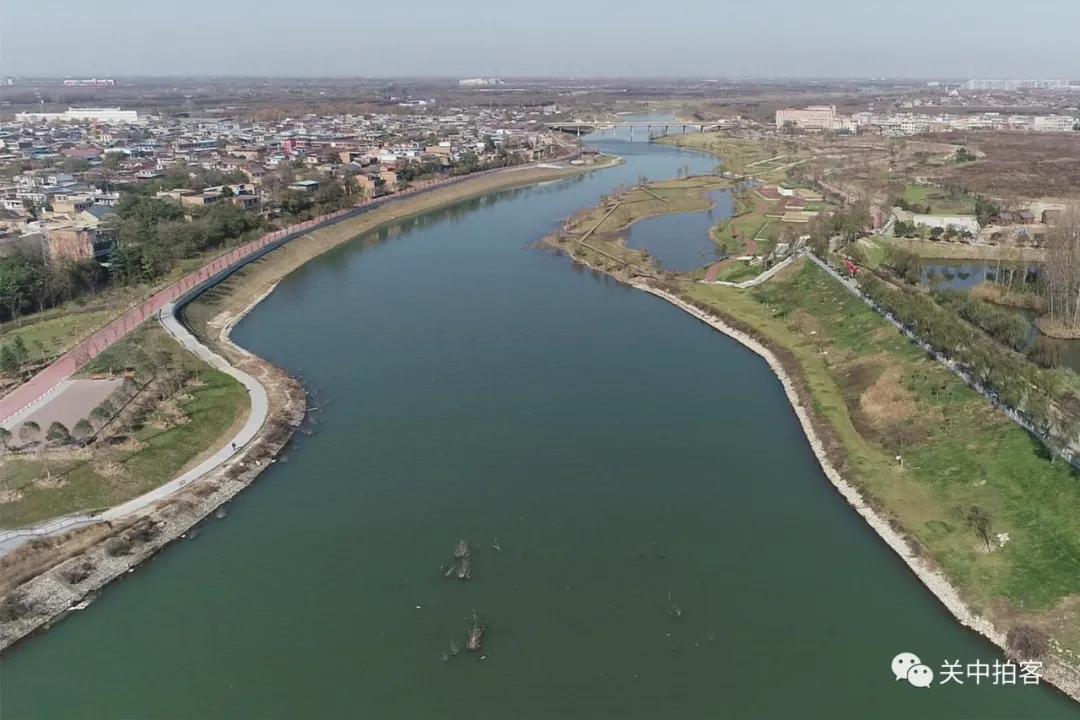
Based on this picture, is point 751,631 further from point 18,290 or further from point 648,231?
point 648,231

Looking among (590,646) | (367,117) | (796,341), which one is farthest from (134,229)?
(367,117)

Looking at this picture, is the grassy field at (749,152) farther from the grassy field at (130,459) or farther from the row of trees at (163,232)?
the grassy field at (130,459)

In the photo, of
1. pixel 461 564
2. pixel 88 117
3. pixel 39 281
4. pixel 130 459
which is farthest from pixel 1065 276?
pixel 88 117

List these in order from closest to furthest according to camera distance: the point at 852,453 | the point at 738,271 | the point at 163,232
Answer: the point at 852,453 < the point at 738,271 < the point at 163,232

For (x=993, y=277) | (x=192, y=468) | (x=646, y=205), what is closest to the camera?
(x=192, y=468)

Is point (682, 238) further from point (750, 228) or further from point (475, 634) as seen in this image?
point (475, 634)

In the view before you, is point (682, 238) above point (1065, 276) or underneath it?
underneath

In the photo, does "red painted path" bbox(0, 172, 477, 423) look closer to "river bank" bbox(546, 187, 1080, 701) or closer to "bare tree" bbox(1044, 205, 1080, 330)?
"river bank" bbox(546, 187, 1080, 701)
